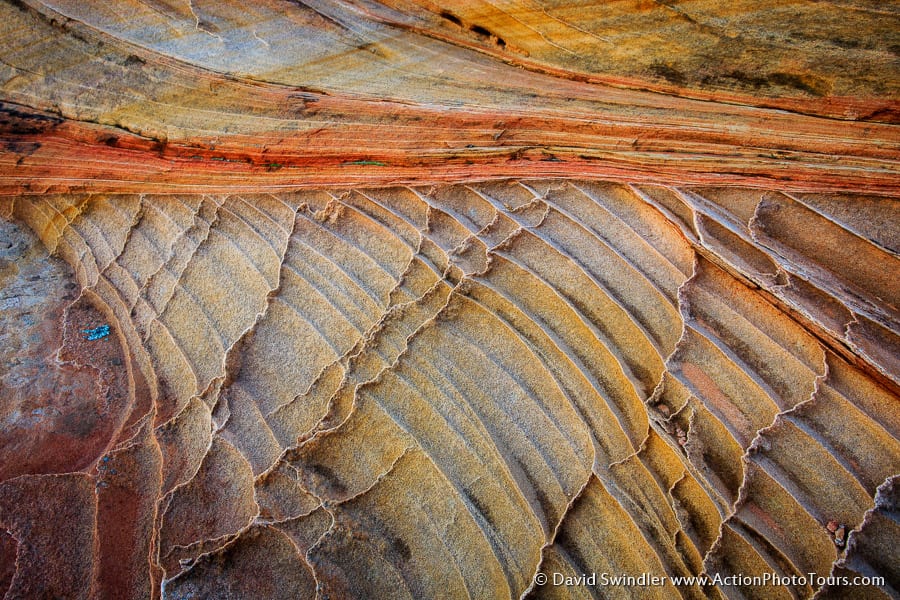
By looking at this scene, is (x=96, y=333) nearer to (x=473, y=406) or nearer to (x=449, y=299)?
(x=449, y=299)

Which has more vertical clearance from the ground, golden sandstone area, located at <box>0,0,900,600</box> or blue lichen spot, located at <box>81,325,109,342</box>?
golden sandstone area, located at <box>0,0,900,600</box>

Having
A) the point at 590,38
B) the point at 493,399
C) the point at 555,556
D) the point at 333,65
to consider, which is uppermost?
the point at 590,38

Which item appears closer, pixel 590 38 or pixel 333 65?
pixel 590 38

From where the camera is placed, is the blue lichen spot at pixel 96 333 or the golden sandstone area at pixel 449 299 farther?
the blue lichen spot at pixel 96 333

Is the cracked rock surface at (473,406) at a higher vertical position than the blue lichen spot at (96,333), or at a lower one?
higher

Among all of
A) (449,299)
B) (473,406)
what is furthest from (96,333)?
(473,406)

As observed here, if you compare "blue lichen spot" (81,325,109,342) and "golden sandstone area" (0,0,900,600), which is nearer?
"golden sandstone area" (0,0,900,600)

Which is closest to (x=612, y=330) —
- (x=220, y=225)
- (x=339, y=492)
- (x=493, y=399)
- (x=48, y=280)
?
(x=493, y=399)

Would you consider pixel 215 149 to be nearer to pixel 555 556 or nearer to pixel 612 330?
pixel 612 330
